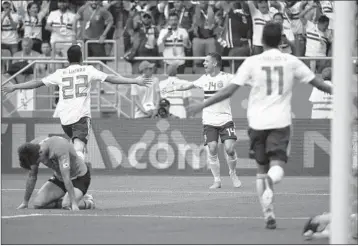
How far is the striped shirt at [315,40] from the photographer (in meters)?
25.2

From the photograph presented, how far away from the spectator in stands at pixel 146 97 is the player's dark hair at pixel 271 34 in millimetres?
11580

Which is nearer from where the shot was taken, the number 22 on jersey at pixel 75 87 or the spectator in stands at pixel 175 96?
the number 22 on jersey at pixel 75 87

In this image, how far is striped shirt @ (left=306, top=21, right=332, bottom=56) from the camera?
2519 centimetres

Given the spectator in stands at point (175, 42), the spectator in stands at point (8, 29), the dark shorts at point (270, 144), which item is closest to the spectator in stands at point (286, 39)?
the spectator in stands at point (175, 42)

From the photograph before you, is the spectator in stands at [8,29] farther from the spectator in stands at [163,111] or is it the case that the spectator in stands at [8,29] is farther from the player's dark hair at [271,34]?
the player's dark hair at [271,34]

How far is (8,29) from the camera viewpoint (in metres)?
26.9

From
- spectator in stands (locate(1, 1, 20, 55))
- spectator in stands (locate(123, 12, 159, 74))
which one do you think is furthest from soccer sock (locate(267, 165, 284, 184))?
spectator in stands (locate(1, 1, 20, 55))

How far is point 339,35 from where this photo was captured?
888cm

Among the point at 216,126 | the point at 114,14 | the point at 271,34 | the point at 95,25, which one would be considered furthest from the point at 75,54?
the point at 114,14

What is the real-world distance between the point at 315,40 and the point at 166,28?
376 cm

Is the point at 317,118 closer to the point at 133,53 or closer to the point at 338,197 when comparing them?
the point at 133,53

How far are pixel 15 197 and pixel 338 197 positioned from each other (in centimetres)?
909

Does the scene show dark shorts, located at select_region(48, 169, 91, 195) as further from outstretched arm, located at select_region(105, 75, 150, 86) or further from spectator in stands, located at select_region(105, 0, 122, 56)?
spectator in stands, located at select_region(105, 0, 122, 56)

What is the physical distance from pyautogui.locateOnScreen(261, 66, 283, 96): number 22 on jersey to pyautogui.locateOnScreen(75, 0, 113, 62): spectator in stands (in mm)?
14182
